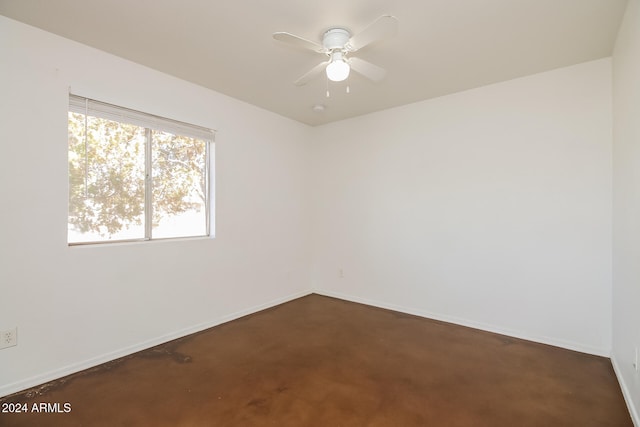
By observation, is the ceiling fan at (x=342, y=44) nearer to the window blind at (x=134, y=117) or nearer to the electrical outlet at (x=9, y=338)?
the window blind at (x=134, y=117)

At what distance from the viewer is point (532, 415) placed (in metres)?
1.82

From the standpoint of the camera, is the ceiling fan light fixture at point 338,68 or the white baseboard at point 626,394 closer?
the white baseboard at point 626,394

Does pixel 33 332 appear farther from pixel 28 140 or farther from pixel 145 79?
pixel 145 79

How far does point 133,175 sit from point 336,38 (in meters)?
2.07

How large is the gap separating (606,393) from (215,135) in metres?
3.93

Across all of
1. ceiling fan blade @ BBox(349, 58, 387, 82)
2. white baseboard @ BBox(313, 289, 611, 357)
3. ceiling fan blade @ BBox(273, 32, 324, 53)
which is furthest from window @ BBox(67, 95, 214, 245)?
white baseboard @ BBox(313, 289, 611, 357)

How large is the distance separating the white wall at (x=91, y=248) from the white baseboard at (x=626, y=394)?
3.29 meters

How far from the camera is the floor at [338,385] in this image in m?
1.79

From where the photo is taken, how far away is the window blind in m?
2.34

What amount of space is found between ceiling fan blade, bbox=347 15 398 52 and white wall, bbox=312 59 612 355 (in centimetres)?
181

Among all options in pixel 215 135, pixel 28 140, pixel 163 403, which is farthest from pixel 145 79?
pixel 163 403

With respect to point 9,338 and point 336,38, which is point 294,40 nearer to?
point 336,38

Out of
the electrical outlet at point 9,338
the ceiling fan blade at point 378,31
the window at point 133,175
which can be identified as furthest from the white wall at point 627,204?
the electrical outlet at point 9,338

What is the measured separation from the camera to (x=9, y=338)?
2000 millimetres
